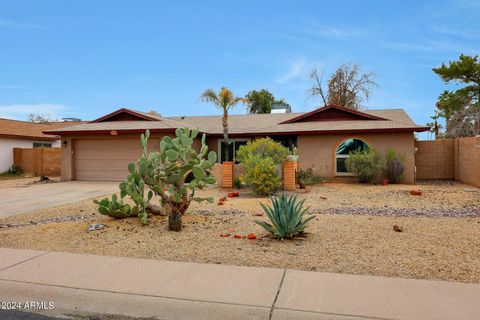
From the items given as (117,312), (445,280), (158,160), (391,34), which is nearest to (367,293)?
(445,280)

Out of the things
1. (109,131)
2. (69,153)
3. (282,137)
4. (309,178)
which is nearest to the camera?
(309,178)

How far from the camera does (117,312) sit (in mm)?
4270

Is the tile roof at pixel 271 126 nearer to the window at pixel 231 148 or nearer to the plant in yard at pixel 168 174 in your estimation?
the window at pixel 231 148

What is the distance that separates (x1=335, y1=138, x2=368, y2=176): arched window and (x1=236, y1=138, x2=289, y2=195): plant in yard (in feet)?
15.5

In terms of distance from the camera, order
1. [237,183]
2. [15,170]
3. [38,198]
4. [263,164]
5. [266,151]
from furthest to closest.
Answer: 1. [15,170]
2. [237,183]
3. [266,151]
4. [38,198]
5. [263,164]

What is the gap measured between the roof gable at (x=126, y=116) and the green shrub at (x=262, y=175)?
10387 millimetres

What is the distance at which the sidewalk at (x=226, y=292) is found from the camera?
414cm

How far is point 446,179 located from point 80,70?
785 inches

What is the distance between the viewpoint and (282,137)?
68.4ft

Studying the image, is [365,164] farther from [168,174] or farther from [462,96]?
[462,96]

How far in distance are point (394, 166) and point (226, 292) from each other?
14836 mm

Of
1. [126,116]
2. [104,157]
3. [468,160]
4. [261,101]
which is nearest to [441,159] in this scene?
[468,160]

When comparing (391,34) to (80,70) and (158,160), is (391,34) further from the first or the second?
(80,70)

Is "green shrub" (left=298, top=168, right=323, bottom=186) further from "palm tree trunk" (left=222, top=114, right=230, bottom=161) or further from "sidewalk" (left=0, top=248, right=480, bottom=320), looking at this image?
"sidewalk" (left=0, top=248, right=480, bottom=320)
